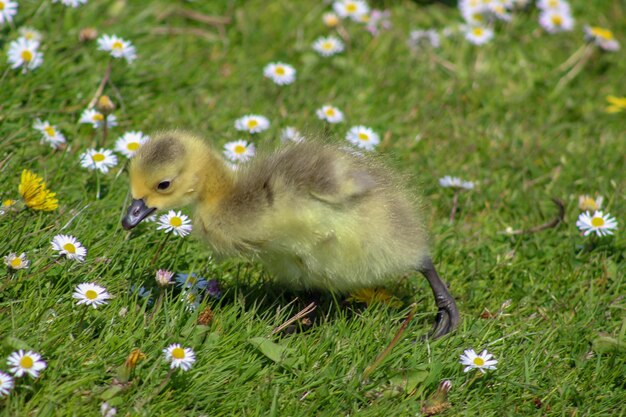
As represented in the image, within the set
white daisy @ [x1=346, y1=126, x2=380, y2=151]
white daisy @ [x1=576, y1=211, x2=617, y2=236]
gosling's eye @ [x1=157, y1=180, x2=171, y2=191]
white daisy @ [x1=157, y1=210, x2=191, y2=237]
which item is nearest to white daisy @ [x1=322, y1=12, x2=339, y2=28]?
white daisy @ [x1=346, y1=126, x2=380, y2=151]

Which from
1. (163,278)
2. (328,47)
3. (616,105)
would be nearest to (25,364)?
(163,278)

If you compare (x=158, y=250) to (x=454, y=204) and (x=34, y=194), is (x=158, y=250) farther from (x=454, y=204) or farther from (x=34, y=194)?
(x=454, y=204)

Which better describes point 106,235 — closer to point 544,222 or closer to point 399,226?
point 399,226

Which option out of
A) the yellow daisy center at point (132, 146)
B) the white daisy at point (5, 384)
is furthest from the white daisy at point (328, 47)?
the white daisy at point (5, 384)

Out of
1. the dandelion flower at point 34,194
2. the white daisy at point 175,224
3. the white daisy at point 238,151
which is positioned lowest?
the white daisy at point 238,151

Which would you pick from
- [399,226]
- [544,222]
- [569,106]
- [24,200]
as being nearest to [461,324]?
[399,226]

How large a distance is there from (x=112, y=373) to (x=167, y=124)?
6.65ft

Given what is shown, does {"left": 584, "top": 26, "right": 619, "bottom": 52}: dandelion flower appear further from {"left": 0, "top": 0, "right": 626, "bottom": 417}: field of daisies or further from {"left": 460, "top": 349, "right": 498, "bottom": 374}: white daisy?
{"left": 460, "top": 349, "right": 498, "bottom": 374}: white daisy

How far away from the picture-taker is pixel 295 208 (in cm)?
328

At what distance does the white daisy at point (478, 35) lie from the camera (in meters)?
5.87

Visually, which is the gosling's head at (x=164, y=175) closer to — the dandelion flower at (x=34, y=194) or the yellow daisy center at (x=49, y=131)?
the dandelion flower at (x=34, y=194)

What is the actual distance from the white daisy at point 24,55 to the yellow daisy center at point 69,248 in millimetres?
1509

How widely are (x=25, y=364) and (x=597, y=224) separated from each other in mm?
2708

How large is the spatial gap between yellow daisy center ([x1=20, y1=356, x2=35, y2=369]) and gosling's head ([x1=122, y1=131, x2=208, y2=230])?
2.37 ft
